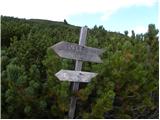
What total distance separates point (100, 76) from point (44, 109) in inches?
32.4

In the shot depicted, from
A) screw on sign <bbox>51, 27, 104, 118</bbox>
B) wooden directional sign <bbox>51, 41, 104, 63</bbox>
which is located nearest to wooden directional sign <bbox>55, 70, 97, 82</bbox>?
screw on sign <bbox>51, 27, 104, 118</bbox>

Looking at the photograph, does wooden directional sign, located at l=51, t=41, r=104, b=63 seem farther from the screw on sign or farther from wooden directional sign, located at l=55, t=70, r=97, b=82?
wooden directional sign, located at l=55, t=70, r=97, b=82

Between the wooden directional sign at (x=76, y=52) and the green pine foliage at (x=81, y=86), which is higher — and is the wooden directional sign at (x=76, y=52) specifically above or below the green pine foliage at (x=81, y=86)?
above

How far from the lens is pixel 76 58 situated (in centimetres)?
512

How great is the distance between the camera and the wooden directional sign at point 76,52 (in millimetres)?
4910

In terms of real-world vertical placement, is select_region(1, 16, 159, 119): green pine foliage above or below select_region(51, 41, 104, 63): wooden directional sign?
below

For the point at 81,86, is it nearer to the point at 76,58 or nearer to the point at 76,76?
the point at 76,76

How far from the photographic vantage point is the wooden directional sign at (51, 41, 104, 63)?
4910 millimetres

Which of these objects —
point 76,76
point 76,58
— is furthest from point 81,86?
point 76,58

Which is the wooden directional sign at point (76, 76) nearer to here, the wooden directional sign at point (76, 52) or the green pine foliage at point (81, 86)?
the green pine foliage at point (81, 86)

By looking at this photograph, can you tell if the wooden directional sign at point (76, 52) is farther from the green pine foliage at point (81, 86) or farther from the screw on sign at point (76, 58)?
the green pine foliage at point (81, 86)

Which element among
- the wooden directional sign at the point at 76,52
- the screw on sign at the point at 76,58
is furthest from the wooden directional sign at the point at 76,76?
the wooden directional sign at the point at 76,52

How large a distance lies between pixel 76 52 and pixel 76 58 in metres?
0.07

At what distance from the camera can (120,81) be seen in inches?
204
